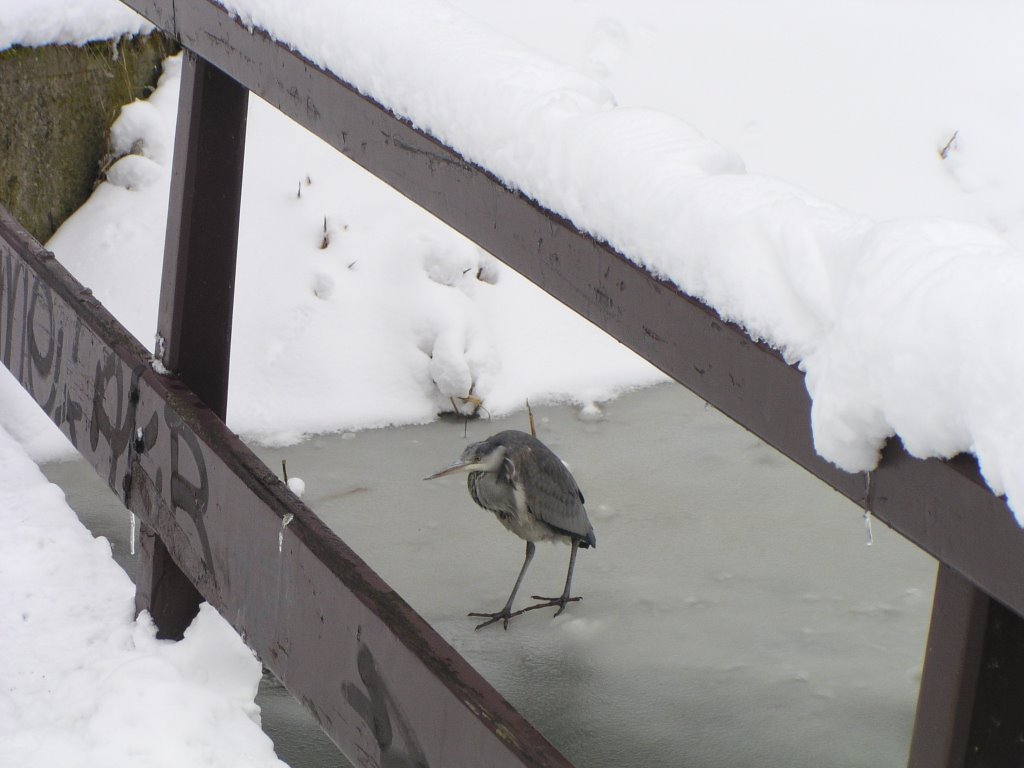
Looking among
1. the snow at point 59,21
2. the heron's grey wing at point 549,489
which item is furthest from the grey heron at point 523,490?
the snow at point 59,21

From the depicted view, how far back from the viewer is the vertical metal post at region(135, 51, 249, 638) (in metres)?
2.02

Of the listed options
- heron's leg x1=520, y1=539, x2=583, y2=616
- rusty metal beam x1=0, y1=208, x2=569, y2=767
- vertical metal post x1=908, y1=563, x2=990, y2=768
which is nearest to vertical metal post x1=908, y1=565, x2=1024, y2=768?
vertical metal post x1=908, y1=563, x2=990, y2=768

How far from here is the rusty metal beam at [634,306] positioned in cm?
81

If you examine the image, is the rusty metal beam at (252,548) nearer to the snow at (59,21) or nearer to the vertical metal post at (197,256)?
the vertical metal post at (197,256)

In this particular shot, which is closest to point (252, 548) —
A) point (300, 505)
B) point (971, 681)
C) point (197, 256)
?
Result: point (300, 505)

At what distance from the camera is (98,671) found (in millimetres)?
1979

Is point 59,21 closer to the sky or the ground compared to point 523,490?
closer to the sky

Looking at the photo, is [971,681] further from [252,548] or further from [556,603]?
[556,603]

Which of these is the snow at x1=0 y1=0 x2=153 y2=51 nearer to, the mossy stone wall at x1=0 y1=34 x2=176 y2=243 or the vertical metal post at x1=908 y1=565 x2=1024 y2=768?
the mossy stone wall at x1=0 y1=34 x2=176 y2=243

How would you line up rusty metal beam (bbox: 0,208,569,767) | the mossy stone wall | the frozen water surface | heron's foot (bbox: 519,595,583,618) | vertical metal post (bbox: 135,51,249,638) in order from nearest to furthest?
rusty metal beam (bbox: 0,208,569,767), vertical metal post (bbox: 135,51,249,638), the frozen water surface, heron's foot (bbox: 519,595,583,618), the mossy stone wall

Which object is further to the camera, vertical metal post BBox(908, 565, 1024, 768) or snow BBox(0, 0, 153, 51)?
snow BBox(0, 0, 153, 51)

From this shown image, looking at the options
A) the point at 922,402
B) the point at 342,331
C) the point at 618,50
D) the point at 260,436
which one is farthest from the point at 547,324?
the point at 922,402

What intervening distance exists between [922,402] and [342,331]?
351cm

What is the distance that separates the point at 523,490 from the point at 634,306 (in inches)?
67.0
